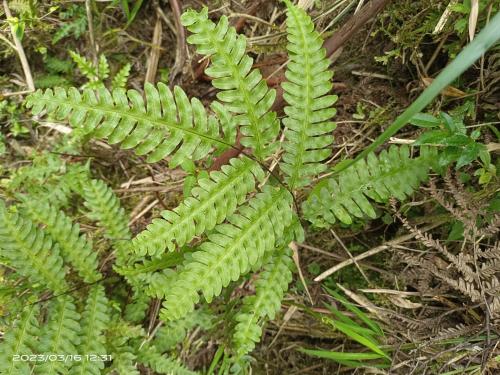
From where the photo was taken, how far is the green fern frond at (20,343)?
8.76 ft

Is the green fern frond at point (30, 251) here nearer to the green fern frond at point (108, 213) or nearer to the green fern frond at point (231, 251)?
the green fern frond at point (108, 213)

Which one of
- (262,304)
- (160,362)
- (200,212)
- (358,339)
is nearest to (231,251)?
(200,212)

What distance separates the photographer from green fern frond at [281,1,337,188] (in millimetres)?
2084

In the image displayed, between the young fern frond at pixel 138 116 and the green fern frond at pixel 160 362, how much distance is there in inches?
57.0

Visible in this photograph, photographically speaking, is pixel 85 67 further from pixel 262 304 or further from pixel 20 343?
pixel 262 304

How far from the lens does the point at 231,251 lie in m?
2.18

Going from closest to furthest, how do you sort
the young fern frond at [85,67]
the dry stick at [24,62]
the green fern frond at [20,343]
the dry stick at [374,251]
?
the dry stick at [374,251] → the green fern frond at [20,343] → the young fern frond at [85,67] → the dry stick at [24,62]

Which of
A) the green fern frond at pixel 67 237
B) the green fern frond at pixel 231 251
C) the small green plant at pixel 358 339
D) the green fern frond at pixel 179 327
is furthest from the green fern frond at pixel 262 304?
the green fern frond at pixel 67 237

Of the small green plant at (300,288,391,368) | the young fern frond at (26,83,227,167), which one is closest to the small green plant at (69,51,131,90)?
the young fern frond at (26,83,227,167)

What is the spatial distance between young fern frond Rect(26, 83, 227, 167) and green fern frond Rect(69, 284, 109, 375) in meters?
1.26

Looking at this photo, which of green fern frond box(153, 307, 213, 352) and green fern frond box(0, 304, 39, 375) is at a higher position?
green fern frond box(0, 304, 39, 375)

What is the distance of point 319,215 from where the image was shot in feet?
8.13

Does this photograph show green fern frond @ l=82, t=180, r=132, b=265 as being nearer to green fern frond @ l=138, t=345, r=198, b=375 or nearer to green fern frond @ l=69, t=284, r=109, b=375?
green fern frond @ l=69, t=284, r=109, b=375

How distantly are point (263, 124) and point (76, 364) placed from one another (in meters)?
1.88
